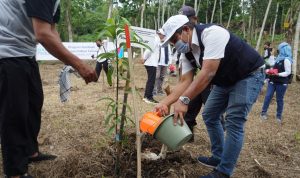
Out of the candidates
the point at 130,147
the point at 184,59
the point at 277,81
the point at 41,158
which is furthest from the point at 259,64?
the point at 277,81

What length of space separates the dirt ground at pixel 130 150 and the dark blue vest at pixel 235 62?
991mm

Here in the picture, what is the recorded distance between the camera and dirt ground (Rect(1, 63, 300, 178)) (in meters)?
3.06

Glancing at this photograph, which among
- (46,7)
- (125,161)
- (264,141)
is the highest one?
(46,7)

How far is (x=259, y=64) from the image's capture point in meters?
2.94

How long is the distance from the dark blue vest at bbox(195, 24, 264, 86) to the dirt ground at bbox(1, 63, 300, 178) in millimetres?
991

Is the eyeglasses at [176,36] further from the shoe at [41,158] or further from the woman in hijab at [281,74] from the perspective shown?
the woman in hijab at [281,74]

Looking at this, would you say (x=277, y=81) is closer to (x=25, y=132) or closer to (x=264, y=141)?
(x=264, y=141)

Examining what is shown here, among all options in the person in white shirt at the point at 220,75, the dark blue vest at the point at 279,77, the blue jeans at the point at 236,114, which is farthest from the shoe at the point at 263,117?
the blue jeans at the point at 236,114

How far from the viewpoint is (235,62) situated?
9.23ft

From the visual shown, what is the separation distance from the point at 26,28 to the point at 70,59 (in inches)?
20.3

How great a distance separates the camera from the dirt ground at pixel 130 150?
306 centimetres

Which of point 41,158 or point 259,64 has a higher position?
point 259,64

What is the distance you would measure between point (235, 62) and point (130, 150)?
136cm

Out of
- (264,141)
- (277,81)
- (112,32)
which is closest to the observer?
(112,32)
